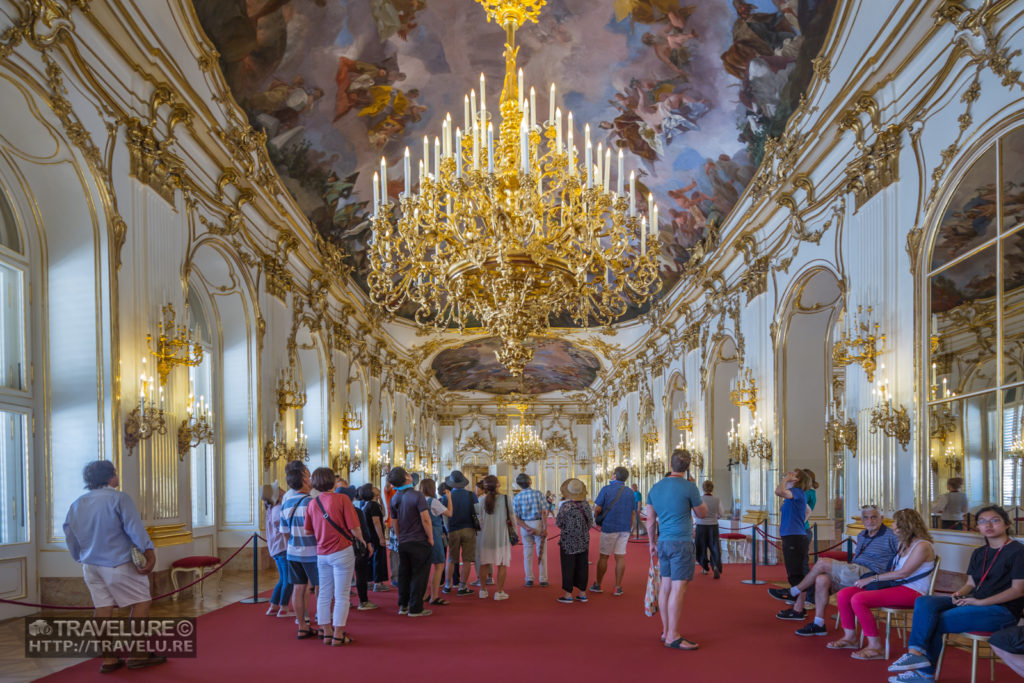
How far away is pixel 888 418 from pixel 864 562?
2.17 meters

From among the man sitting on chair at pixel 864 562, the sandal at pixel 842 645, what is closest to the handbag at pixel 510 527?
the man sitting on chair at pixel 864 562

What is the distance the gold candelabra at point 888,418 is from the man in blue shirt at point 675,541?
2977 mm

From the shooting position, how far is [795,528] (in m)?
9.38

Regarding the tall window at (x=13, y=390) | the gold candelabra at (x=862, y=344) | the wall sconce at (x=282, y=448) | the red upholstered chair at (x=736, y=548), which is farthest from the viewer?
the red upholstered chair at (x=736, y=548)


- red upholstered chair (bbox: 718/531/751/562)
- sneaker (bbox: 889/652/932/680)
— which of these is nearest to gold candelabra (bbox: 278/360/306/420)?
red upholstered chair (bbox: 718/531/751/562)

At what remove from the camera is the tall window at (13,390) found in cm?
823

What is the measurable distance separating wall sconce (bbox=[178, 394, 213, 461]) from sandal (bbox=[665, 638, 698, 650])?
6.35m

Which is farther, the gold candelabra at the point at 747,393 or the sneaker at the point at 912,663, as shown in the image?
the gold candelabra at the point at 747,393

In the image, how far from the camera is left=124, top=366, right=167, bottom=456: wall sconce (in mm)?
8867

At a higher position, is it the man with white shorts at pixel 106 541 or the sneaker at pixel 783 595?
the man with white shorts at pixel 106 541

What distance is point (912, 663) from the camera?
5.89 meters

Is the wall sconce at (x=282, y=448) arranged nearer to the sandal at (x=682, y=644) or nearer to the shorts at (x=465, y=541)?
the shorts at (x=465, y=541)

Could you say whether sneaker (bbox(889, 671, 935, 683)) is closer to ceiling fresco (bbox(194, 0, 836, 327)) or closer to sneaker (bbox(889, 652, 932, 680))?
sneaker (bbox(889, 652, 932, 680))

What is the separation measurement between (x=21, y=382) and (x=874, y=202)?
383 inches
